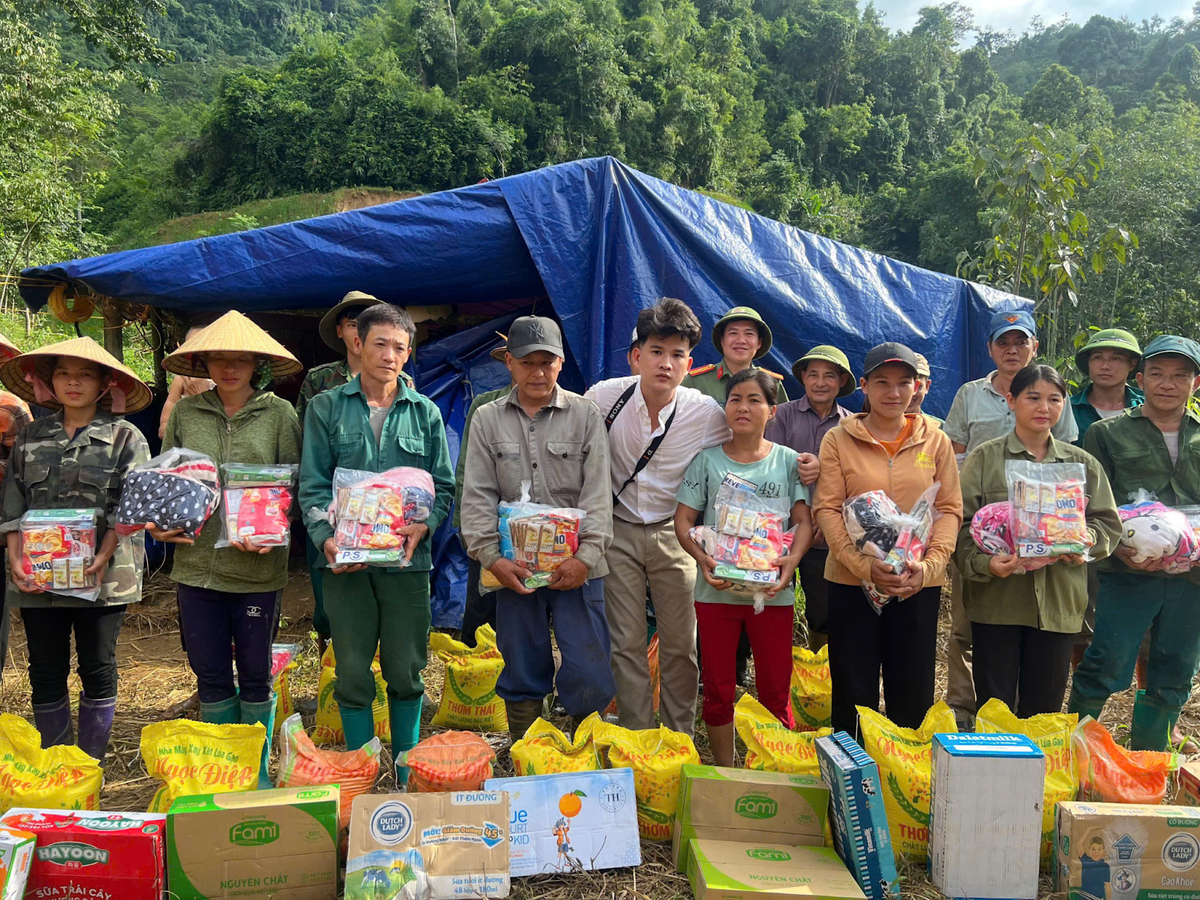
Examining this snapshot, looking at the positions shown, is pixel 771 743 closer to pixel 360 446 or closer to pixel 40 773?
pixel 360 446

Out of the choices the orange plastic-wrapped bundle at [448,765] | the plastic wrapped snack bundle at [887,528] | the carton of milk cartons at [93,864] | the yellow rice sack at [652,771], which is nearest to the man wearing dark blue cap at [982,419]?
the plastic wrapped snack bundle at [887,528]

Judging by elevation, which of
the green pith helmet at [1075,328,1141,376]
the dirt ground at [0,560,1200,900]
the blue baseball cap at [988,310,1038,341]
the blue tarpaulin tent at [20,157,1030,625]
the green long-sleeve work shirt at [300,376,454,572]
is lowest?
the dirt ground at [0,560,1200,900]

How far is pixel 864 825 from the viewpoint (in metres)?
2.36

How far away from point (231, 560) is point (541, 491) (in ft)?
3.98

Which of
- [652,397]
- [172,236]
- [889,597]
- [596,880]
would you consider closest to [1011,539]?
[889,597]

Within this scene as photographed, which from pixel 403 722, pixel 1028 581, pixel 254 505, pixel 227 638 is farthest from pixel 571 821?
pixel 1028 581

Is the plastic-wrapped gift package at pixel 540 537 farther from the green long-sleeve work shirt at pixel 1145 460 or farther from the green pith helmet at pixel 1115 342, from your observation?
the green pith helmet at pixel 1115 342

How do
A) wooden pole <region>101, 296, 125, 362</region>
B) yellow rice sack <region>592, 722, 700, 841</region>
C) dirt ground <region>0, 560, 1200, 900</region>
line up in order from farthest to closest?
1. wooden pole <region>101, 296, 125, 362</region>
2. yellow rice sack <region>592, 722, 700, 841</region>
3. dirt ground <region>0, 560, 1200, 900</region>

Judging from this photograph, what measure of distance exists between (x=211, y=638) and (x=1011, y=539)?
3062 mm

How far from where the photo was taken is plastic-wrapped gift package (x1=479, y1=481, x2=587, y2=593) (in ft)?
9.20

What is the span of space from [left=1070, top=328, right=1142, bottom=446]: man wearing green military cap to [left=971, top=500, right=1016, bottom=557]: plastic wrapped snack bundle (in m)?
1.05

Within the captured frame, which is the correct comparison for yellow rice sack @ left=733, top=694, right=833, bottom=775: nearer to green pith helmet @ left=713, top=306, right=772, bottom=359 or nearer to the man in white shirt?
the man in white shirt

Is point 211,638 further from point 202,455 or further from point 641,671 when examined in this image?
point 641,671

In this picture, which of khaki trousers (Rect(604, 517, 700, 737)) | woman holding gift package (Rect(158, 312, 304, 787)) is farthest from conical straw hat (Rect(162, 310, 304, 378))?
khaki trousers (Rect(604, 517, 700, 737))
